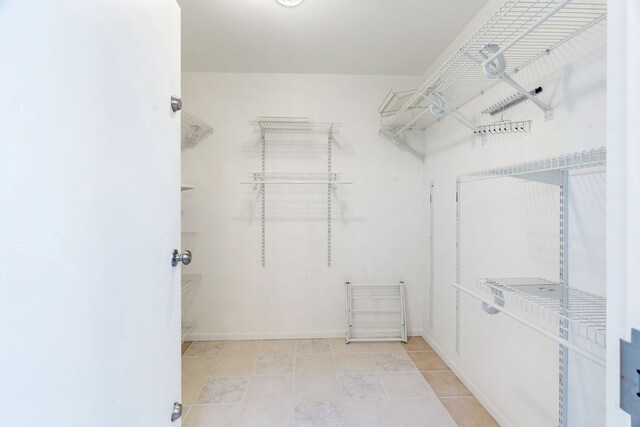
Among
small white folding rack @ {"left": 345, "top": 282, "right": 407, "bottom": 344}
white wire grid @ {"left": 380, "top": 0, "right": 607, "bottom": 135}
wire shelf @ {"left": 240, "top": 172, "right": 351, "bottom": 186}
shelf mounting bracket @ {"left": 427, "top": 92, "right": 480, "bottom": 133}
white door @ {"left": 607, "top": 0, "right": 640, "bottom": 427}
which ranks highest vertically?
white wire grid @ {"left": 380, "top": 0, "right": 607, "bottom": 135}

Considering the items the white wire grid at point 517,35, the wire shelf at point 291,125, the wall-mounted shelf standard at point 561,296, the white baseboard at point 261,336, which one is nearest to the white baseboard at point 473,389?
the wall-mounted shelf standard at point 561,296

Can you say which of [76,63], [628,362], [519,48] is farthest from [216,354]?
[519,48]

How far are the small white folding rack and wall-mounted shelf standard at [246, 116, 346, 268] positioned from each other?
437 mm

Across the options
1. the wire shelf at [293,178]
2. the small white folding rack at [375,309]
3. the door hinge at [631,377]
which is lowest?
the small white folding rack at [375,309]

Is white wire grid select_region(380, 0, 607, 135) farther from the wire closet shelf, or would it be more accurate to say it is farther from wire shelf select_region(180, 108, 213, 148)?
wire shelf select_region(180, 108, 213, 148)

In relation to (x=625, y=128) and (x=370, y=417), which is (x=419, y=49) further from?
(x=370, y=417)

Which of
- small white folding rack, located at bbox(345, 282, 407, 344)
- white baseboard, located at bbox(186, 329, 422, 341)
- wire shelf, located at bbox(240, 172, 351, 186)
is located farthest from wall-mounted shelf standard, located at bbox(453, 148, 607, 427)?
white baseboard, located at bbox(186, 329, 422, 341)

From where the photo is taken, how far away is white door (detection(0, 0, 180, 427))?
19.7 inches

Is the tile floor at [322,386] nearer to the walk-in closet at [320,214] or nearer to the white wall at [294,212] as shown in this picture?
the walk-in closet at [320,214]

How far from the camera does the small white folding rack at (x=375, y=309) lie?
285cm

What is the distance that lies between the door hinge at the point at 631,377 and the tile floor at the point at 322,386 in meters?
1.66

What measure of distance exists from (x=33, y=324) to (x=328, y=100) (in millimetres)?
2752

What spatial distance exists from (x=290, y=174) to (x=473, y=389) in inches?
88.7

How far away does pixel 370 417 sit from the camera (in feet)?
5.88
